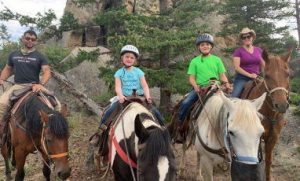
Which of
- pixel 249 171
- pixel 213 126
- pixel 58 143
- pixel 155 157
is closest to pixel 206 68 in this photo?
pixel 213 126

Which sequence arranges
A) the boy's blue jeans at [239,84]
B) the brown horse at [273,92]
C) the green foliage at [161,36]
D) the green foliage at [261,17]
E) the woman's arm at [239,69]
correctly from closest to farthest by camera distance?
the brown horse at [273,92], the woman's arm at [239,69], the boy's blue jeans at [239,84], the green foliage at [161,36], the green foliage at [261,17]

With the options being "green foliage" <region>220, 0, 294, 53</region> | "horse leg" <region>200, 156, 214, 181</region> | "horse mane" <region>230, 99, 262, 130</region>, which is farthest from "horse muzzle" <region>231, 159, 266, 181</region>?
"green foliage" <region>220, 0, 294, 53</region>

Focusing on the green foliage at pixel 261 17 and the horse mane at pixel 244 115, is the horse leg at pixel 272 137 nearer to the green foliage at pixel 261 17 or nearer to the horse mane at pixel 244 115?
the horse mane at pixel 244 115

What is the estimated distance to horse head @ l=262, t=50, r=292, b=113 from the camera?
18.2 feet

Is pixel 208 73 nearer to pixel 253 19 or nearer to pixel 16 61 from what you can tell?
pixel 16 61

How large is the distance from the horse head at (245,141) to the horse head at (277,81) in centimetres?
136

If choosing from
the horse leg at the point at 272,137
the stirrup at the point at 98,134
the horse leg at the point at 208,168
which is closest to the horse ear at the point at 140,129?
the stirrup at the point at 98,134

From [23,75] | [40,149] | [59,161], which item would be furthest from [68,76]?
[59,161]

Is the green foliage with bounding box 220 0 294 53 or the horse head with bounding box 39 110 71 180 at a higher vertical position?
the green foliage with bounding box 220 0 294 53

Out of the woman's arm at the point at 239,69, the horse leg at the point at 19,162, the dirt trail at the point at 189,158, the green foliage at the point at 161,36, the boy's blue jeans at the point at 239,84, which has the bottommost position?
the dirt trail at the point at 189,158

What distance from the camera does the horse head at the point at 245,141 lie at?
4.05 metres

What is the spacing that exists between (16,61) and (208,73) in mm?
3977

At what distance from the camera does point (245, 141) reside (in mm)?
4074

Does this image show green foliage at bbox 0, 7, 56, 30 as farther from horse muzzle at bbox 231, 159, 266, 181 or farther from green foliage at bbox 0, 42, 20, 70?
green foliage at bbox 0, 42, 20, 70
